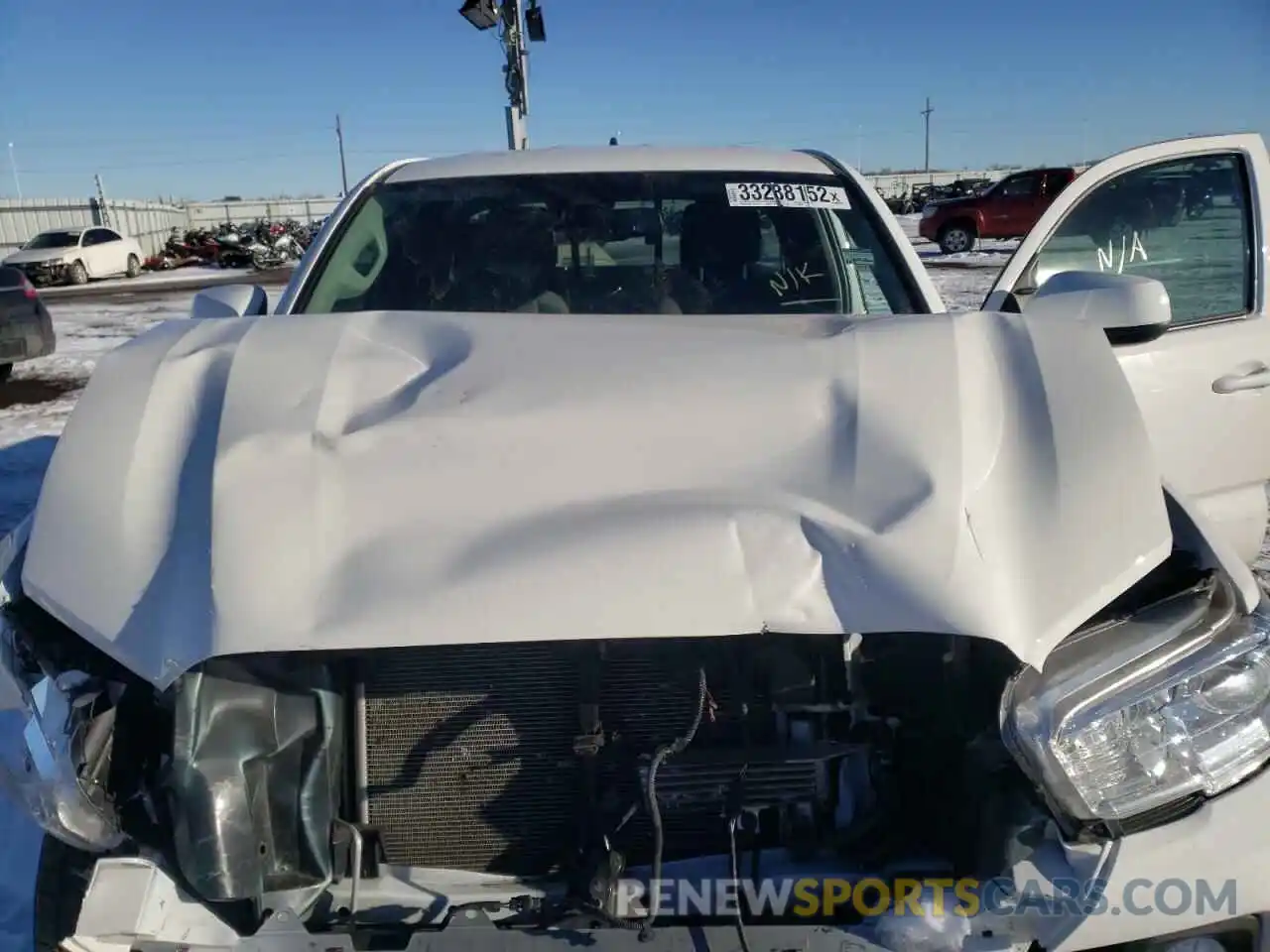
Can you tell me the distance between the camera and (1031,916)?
4.83 feet

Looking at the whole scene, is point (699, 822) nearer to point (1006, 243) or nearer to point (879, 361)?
point (879, 361)

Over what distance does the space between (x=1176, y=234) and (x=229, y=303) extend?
3.15m

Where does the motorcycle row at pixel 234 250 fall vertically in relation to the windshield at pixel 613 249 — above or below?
below

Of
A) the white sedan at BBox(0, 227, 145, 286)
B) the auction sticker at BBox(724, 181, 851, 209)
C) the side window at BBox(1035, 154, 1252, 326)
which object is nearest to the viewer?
the auction sticker at BBox(724, 181, 851, 209)

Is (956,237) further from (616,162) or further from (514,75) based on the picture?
(616,162)

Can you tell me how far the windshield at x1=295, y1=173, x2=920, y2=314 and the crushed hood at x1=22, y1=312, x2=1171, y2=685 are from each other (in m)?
0.89

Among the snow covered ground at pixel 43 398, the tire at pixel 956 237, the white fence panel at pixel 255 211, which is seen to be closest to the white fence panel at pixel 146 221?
the white fence panel at pixel 255 211

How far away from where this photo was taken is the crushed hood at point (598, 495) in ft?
5.04

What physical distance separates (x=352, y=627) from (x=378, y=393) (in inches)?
20.0

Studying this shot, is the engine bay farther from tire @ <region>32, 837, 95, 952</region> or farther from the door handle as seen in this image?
the door handle

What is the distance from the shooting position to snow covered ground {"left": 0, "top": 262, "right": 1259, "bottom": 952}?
2697mm

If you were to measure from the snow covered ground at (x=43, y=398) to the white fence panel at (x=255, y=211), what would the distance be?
2705 centimetres

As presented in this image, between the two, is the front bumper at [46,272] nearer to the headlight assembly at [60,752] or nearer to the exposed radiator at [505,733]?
the headlight assembly at [60,752]

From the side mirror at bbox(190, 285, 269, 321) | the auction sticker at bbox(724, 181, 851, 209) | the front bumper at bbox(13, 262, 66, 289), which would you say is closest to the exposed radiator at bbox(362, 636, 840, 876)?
the side mirror at bbox(190, 285, 269, 321)
